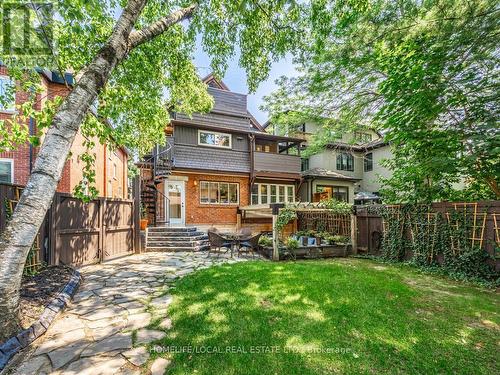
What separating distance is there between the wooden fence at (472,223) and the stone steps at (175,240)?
6568 mm

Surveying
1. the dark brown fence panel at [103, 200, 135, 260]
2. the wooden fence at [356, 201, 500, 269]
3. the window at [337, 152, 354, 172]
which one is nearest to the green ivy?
the wooden fence at [356, 201, 500, 269]

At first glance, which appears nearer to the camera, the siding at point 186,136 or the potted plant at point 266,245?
the potted plant at point 266,245

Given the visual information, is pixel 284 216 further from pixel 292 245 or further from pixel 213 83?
pixel 213 83

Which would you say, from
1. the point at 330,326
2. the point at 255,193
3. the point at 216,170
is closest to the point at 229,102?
the point at 216,170

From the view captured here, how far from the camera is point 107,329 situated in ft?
10.3

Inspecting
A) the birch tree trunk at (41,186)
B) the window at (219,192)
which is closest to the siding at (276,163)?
the window at (219,192)

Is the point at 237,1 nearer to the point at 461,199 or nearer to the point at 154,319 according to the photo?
the point at 154,319

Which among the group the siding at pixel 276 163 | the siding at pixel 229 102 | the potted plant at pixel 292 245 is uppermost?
the siding at pixel 229 102

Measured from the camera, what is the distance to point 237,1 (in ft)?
16.8

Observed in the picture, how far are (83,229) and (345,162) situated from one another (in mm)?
19153

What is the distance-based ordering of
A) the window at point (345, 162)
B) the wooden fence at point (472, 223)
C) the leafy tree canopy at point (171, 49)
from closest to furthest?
the leafy tree canopy at point (171, 49)
the wooden fence at point (472, 223)
the window at point (345, 162)

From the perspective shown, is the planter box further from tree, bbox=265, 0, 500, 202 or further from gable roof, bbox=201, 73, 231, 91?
gable roof, bbox=201, 73, 231, 91

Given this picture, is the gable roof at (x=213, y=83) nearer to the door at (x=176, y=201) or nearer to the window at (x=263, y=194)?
the door at (x=176, y=201)

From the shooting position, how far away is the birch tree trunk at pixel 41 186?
2.75 metres
